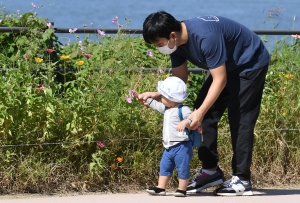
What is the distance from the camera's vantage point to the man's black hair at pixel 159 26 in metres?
5.02

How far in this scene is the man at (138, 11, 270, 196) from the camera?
200 inches

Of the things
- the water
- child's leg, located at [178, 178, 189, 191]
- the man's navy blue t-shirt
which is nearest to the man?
the man's navy blue t-shirt

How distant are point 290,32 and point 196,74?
3.29 ft

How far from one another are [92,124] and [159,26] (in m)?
1.15

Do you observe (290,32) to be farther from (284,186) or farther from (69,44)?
(69,44)

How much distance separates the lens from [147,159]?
5.89 meters

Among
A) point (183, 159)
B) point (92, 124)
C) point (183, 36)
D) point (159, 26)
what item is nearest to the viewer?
point (159, 26)

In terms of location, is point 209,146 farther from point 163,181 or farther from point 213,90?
point 213,90

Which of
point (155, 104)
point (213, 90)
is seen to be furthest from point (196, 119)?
point (155, 104)

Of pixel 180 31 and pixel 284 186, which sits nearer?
pixel 180 31

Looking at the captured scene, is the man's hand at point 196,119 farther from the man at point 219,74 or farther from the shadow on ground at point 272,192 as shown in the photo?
the shadow on ground at point 272,192

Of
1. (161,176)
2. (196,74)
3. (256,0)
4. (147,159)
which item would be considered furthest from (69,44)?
(256,0)

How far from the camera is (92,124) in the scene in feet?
19.0

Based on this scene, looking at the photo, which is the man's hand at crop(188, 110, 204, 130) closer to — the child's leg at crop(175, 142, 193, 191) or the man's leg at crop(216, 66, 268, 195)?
the child's leg at crop(175, 142, 193, 191)
